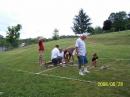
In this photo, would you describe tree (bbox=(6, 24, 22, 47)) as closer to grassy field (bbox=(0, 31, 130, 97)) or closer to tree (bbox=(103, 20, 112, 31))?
tree (bbox=(103, 20, 112, 31))

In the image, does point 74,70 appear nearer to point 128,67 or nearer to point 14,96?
point 128,67

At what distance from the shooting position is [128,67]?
2083cm

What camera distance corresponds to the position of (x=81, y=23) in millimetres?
126250

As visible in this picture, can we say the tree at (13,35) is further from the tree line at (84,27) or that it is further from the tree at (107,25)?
the tree at (107,25)

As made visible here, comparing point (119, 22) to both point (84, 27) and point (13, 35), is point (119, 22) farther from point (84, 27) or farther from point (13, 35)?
point (13, 35)

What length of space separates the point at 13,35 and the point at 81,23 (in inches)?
2105

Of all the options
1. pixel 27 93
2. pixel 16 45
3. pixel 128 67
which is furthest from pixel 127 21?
pixel 27 93

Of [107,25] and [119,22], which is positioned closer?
[119,22]

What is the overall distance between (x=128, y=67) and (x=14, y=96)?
8766 millimetres

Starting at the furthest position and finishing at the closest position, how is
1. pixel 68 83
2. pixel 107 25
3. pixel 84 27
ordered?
pixel 84 27 < pixel 107 25 < pixel 68 83

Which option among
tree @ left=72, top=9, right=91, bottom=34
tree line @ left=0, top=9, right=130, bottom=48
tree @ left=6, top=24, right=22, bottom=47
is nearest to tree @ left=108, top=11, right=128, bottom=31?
tree line @ left=0, top=9, right=130, bottom=48

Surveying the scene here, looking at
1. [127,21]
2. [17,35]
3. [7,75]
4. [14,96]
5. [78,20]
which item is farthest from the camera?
[78,20]

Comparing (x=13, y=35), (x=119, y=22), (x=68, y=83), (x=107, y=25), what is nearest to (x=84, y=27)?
(x=107, y=25)

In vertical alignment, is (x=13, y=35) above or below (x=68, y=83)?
above
